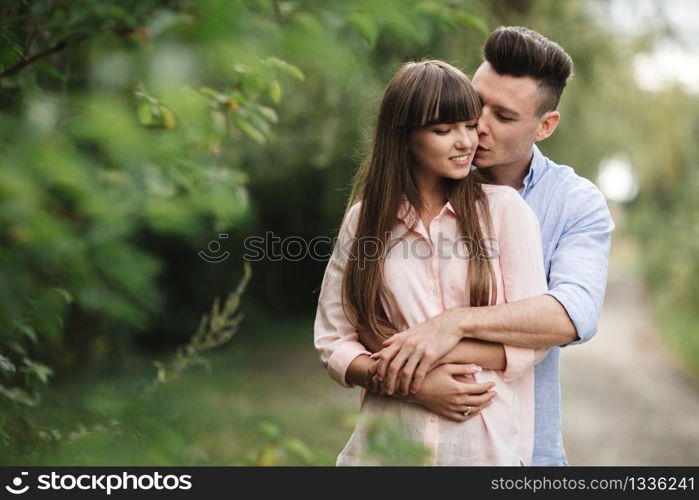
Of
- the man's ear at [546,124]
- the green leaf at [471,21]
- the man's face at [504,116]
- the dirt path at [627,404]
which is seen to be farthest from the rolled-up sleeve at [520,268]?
the dirt path at [627,404]

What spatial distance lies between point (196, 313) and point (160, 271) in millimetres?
11604

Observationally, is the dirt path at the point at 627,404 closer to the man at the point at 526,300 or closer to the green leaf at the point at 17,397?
the man at the point at 526,300

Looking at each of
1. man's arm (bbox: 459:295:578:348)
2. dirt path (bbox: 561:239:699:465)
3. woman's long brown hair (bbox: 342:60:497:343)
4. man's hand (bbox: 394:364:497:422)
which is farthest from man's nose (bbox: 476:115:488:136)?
dirt path (bbox: 561:239:699:465)

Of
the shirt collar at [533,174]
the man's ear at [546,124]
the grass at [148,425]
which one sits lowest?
the grass at [148,425]

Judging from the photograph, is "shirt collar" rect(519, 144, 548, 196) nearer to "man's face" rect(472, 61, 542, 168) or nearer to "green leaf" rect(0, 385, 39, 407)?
"man's face" rect(472, 61, 542, 168)

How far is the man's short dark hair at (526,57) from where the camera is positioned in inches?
90.8

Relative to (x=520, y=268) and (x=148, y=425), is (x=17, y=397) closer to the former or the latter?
(x=148, y=425)

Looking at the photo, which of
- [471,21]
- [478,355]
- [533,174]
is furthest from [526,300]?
[471,21]

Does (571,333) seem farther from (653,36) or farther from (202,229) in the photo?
(653,36)

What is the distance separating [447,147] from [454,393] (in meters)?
0.65

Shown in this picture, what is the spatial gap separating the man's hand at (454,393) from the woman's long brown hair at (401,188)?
18 centimetres

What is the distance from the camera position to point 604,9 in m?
5.73

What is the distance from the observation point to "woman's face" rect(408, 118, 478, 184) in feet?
6.83
